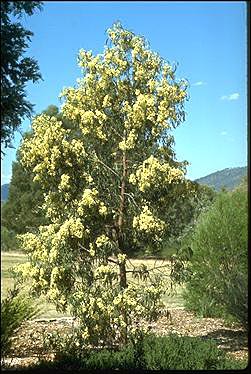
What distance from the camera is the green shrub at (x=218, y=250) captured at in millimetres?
6402

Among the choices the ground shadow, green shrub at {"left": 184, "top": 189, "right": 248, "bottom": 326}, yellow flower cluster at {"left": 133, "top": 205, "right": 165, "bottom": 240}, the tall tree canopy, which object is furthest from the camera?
green shrub at {"left": 184, "top": 189, "right": 248, "bottom": 326}

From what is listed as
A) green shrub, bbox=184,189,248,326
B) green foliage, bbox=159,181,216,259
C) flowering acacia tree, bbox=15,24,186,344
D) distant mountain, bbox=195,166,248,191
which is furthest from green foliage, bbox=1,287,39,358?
green shrub, bbox=184,189,248,326

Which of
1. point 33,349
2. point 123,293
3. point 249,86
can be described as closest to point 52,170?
point 123,293

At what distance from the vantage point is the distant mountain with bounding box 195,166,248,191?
5000mm

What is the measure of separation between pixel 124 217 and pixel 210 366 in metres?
1.46

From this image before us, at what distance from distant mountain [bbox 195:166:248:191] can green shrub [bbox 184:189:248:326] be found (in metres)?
0.55

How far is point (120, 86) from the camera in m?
5.13

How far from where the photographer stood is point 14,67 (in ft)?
14.8

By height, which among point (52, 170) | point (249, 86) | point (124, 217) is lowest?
point (124, 217)

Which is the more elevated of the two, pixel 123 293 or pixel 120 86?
pixel 120 86

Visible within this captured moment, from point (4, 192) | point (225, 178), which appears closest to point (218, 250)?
point (225, 178)

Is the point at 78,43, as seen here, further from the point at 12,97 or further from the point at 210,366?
the point at 210,366

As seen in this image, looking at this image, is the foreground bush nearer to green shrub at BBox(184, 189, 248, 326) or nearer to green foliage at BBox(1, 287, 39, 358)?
green foliage at BBox(1, 287, 39, 358)

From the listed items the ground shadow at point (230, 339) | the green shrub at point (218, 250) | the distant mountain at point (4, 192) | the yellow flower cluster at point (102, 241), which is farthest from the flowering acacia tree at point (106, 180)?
the green shrub at point (218, 250)
